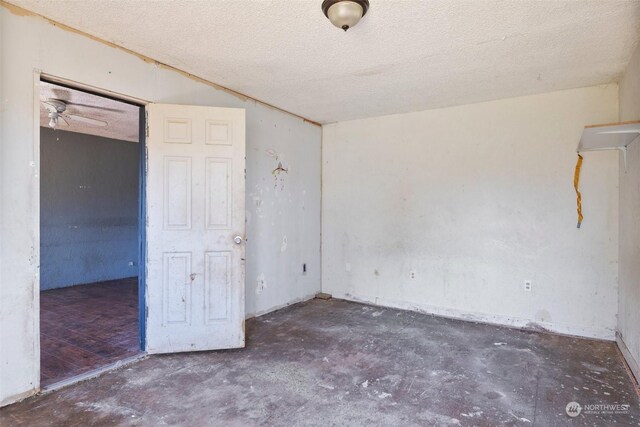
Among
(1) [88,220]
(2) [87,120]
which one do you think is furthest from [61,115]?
(1) [88,220]

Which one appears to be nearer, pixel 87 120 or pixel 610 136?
pixel 610 136

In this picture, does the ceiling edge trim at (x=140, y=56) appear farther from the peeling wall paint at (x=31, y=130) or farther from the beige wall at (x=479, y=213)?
the beige wall at (x=479, y=213)

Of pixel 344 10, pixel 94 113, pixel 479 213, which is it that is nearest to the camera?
pixel 344 10

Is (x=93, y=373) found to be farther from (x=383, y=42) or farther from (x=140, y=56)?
(x=383, y=42)

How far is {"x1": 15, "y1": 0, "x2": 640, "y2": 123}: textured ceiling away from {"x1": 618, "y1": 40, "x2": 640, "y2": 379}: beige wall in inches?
9.8

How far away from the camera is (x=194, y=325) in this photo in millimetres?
3117

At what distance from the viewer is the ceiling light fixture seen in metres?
2.12

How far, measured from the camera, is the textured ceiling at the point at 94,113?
388 centimetres

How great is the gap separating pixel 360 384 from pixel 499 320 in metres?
2.23

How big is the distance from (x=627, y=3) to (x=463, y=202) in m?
2.37

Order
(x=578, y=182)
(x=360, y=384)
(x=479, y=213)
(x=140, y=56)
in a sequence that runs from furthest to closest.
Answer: (x=479, y=213)
(x=578, y=182)
(x=140, y=56)
(x=360, y=384)

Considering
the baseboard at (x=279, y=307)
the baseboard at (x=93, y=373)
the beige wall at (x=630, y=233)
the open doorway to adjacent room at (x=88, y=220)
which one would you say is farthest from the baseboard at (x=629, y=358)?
the open doorway to adjacent room at (x=88, y=220)

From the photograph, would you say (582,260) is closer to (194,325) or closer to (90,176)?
(194,325)

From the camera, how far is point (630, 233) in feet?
9.74
